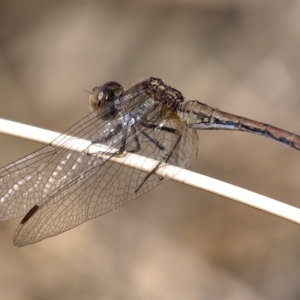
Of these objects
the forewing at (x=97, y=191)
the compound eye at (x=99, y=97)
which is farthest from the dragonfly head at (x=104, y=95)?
the forewing at (x=97, y=191)

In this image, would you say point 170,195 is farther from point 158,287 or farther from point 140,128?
point 140,128

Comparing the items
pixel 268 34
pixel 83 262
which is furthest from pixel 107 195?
pixel 268 34

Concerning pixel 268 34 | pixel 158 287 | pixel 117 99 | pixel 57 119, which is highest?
pixel 268 34

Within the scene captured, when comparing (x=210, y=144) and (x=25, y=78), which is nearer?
(x=210, y=144)

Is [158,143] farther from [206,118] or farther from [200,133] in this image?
[200,133]

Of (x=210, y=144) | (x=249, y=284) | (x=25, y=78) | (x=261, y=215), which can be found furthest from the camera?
(x=25, y=78)

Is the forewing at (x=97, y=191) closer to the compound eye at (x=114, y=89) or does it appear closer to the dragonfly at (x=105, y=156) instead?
the dragonfly at (x=105, y=156)

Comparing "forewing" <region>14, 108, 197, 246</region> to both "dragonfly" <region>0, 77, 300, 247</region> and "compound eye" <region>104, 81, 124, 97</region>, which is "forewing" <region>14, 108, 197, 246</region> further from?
"compound eye" <region>104, 81, 124, 97</region>

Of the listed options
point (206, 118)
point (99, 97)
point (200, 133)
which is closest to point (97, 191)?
point (99, 97)
